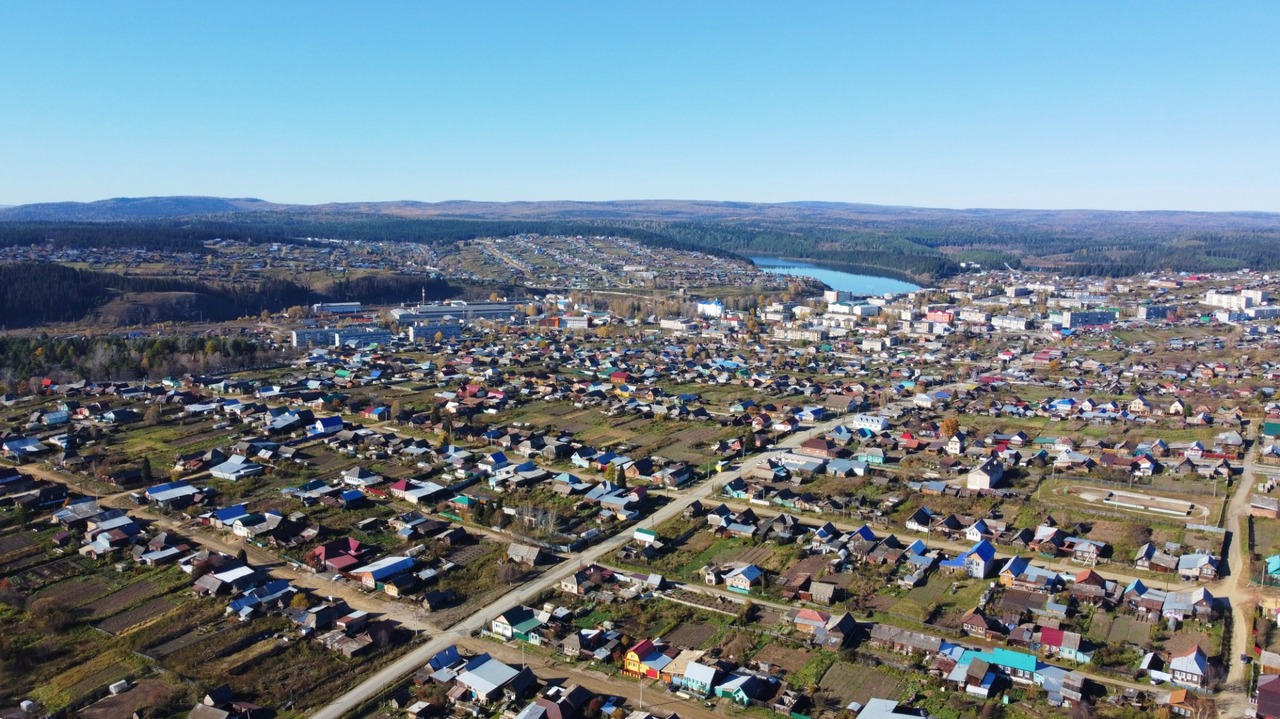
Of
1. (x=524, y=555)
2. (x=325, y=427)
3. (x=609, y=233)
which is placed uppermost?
(x=609, y=233)

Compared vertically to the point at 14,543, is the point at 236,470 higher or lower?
higher

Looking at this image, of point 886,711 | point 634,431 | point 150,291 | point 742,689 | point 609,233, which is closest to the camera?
point 886,711

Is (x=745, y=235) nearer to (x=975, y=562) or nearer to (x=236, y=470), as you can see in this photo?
(x=236, y=470)

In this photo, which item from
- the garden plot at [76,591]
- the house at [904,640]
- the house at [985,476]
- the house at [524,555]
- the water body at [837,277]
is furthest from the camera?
the water body at [837,277]

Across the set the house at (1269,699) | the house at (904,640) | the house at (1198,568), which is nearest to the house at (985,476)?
the house at (1198,568)

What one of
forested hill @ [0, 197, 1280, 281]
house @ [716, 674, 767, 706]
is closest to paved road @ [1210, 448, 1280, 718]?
house @ [716, 674, 767, 706]

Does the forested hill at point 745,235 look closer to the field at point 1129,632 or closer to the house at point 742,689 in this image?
the field at point 1129,632

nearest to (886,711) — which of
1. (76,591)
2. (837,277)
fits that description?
(76,591)
